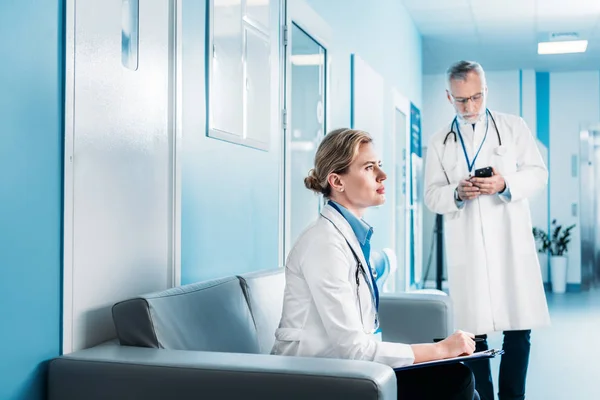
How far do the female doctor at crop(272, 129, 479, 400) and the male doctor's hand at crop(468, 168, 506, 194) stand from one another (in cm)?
101

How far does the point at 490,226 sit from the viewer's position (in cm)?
302

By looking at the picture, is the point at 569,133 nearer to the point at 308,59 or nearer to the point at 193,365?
the point at 308,59

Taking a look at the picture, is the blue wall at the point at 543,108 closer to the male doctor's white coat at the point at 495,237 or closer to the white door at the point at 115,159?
the male doctor's white coat at the point at 495,237

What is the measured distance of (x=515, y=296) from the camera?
2982 millimetres

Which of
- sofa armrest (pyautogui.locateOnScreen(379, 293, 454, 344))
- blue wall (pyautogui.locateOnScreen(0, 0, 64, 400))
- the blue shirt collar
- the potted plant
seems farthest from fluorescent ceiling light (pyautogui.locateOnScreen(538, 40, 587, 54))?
blue wall (pyautogui.locateOnScreen(0, 0, 64, 400))

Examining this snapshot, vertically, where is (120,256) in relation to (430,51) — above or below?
below

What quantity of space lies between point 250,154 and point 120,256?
1079mm

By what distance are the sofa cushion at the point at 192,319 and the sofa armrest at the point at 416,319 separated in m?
0.93

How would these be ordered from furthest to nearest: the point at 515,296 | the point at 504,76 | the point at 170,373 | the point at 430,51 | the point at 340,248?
the point at 504,76 → the point at 430,51 → the point at 515,296 → the point at 340,248 → the point at 170,373

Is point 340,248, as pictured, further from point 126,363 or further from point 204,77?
point 204,77

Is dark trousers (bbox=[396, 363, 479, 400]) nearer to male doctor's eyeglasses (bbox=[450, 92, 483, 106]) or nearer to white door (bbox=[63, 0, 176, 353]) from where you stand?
white door (bbox=[63, 0, 176, 353])

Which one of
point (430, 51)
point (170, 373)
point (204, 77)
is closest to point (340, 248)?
point (170, 373)

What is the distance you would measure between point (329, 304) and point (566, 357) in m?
3.74

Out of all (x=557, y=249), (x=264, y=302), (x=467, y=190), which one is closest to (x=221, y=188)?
(x=264, y=302)
